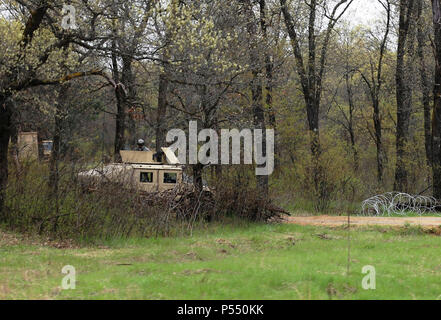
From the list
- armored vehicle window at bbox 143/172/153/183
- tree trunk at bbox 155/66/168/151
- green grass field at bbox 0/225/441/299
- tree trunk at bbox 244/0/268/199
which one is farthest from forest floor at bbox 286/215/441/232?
tree trunk at bbox 155/66/168/151

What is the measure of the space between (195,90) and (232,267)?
11.8m

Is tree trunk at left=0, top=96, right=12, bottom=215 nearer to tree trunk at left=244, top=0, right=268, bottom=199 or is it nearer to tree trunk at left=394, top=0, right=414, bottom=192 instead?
tree trunk at left=244, top=0, right=268, bottom=199

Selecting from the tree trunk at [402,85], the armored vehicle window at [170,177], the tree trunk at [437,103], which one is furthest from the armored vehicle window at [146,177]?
the tree trunk at [402,85]

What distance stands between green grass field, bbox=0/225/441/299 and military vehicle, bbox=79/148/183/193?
2.33 m

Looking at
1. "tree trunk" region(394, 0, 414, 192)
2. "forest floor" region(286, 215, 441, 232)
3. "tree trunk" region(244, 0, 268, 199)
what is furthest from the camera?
"tree trunk" region(394, 0, 414, 192)

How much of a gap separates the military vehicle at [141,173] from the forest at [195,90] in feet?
1.47

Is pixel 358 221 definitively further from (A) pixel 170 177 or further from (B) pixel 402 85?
(B) pixel 402 85

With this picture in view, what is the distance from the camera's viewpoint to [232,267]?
9.77 metres

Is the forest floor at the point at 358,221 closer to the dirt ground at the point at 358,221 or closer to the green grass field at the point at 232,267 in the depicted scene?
the dirt ground at the point at 358,221

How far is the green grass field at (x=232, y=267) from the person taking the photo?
809 centimetres

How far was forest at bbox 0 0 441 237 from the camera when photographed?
14.4 m

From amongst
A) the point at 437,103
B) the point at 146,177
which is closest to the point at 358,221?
the point at 146,177

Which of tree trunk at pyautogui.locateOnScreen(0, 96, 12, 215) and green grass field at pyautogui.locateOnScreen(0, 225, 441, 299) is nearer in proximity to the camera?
green grass field at pyautogui.locateOnScreen(0, 225, 441, 299)

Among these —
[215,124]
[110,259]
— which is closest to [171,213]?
[110,259]
